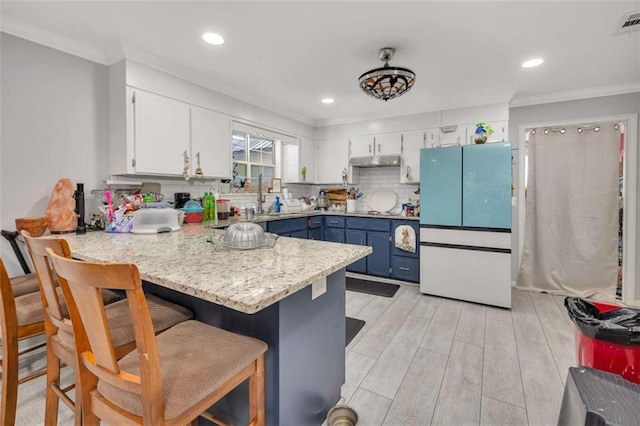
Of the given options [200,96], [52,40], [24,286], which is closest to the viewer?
[24,286]

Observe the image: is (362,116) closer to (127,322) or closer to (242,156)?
(242,156)

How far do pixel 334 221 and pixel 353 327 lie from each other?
2008 mm

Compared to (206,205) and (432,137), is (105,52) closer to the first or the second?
(206,205)

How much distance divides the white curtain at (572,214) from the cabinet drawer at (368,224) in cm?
175

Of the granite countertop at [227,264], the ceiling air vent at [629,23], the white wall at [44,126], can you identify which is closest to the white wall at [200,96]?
the white wall at [44,126]

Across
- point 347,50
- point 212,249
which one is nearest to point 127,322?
point 212,249

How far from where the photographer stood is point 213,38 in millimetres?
2330

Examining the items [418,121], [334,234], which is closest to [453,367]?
[334,234]

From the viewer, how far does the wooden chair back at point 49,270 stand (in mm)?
1022

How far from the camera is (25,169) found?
7.26ft

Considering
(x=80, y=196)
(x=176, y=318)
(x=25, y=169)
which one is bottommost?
(x=176, y=318)

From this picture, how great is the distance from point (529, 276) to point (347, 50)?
3501 millimetres

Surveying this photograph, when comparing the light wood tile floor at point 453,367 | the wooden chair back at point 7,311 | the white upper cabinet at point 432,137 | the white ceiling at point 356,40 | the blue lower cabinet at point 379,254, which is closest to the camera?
the wooden chair back at point 7,311

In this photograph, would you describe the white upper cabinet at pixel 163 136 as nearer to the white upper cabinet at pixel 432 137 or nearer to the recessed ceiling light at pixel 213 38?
the recessed ceiling light at pixel 213 38
